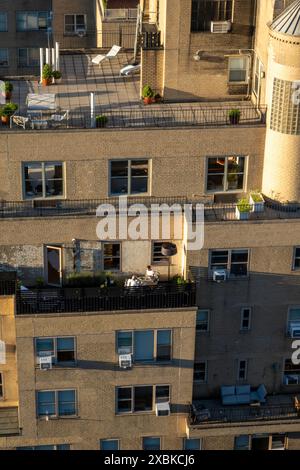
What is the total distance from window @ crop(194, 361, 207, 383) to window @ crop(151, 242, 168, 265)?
5808 mm

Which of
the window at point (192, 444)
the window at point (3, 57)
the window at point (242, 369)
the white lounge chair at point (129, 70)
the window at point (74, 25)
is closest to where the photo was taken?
the window at point (242, 369)

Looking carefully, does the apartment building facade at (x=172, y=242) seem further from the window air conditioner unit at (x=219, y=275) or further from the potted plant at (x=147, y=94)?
the potted plant at (x=147, y=94)

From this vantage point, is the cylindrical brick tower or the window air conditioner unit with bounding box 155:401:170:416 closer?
the cylindrical brick tower

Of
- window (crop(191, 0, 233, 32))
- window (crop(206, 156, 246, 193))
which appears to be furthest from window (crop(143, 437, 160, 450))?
window (crop(191, 0, 233, 32))

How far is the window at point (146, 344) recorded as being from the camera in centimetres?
5569

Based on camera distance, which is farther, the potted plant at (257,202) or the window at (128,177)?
the window at (128,177)

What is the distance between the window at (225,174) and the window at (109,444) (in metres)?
13.5

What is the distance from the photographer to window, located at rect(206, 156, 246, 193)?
57.0 metres

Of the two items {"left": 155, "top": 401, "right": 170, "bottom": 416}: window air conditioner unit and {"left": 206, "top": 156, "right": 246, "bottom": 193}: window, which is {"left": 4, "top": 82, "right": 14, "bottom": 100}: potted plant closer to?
{"left": 206, "top": 156, "right": 246, "bottom": 193}: window

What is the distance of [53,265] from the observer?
186ft

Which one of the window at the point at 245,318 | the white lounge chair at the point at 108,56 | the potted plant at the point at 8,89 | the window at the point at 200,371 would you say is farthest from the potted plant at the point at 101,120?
the window at the point at 200,371

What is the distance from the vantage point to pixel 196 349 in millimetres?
58688

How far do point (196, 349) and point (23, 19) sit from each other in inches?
1739

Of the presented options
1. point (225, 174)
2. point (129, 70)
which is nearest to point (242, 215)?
point (225, 174)
